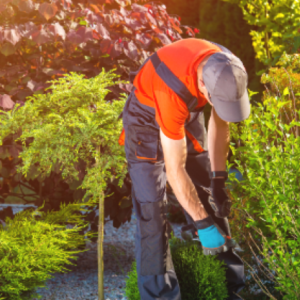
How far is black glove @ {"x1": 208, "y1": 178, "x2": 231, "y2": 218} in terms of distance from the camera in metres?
2.22

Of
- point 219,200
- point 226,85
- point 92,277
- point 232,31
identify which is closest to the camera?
point 226,85

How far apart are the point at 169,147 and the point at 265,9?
329 centimetres

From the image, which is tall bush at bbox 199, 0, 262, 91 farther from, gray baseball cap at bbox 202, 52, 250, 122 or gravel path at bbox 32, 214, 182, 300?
gray baseball cap at bbox 202, 52, 250, 122

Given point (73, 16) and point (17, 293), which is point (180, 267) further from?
point (73, 16)

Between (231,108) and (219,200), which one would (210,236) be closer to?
(219,200)

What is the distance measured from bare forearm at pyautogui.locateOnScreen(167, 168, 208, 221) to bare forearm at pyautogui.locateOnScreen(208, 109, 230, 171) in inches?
16.2

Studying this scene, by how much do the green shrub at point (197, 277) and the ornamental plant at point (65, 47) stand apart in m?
0.70

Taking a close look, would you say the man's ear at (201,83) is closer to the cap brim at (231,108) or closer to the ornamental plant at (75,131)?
the cap brim at (231,108)

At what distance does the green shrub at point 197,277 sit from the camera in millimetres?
2273

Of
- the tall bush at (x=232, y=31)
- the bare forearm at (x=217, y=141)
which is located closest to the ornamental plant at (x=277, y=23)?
the tall bush at (x=232, y=31)

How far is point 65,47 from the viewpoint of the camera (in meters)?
2.96

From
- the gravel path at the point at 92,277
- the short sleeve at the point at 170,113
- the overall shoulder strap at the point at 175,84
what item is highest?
the overall shoulder strap at the point at 175,84

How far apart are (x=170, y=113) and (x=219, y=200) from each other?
0.69 metres

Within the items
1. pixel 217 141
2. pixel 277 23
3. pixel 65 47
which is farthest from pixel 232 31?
pixel 217 141
